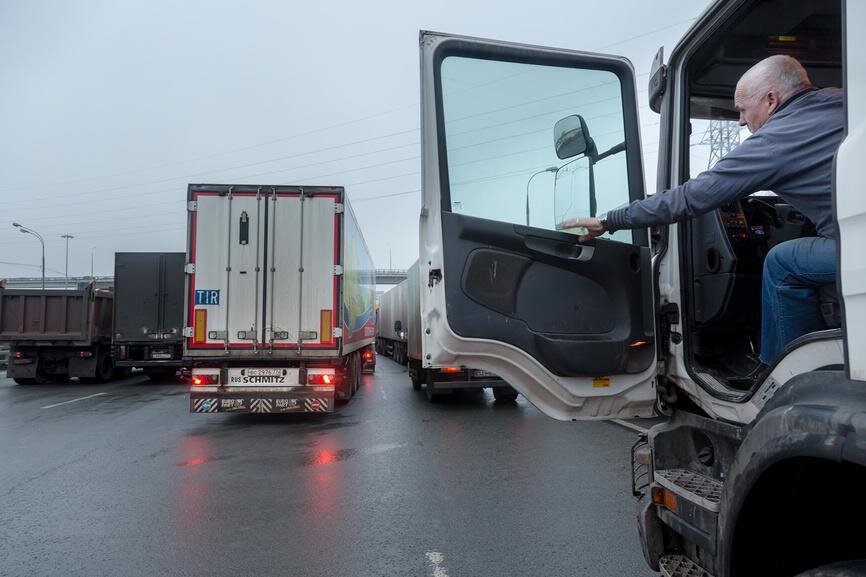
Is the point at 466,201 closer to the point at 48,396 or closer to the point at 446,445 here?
the point at 446,445

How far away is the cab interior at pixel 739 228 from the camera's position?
8.73ft

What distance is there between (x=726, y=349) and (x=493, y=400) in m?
9.67

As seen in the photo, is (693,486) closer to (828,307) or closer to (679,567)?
(679,567)

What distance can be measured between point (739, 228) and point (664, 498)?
4.31ft

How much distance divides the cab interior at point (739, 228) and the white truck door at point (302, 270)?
7.30 meters

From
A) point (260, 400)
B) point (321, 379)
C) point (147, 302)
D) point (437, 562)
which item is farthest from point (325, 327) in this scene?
point (147, 302)

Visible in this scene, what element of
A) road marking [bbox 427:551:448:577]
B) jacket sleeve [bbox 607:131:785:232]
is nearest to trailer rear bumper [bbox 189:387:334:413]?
road marking [bbox 427:551:448:577]

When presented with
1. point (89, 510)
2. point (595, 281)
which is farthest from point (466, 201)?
point (89, 510)

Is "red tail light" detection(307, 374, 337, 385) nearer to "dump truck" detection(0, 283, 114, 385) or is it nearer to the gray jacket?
the gray jacket

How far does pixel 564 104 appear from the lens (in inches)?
112

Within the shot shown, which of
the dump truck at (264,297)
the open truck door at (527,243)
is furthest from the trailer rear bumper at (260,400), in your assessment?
the open truck door at (527,243)

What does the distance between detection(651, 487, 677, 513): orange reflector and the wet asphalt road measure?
1553 millimetres

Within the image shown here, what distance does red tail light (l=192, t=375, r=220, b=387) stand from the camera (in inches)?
363

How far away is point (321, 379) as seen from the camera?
9406mm
